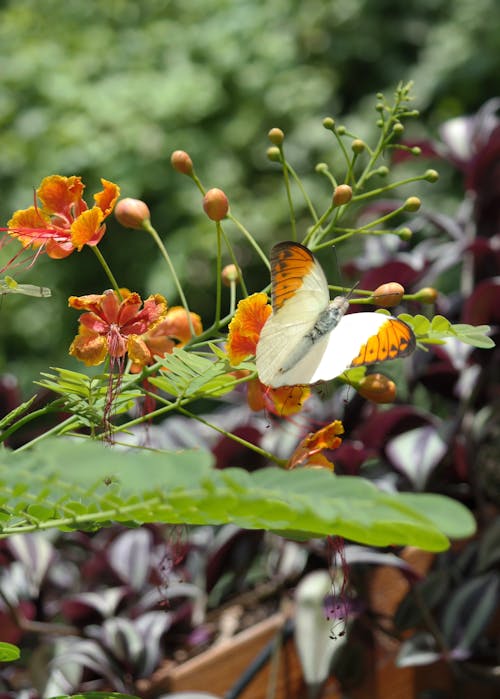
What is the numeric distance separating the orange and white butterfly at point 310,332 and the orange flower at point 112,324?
92mm

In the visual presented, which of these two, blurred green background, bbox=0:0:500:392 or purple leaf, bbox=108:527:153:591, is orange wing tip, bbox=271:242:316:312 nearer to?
purple leaf, bbox=108:527:153:591

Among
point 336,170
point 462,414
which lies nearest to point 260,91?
point 336,170

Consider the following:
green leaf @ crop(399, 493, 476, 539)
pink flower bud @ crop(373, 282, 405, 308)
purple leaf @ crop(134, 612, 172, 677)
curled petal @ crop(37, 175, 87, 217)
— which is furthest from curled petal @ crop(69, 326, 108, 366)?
purple leaf @ crop(134, 612, 172, 677)

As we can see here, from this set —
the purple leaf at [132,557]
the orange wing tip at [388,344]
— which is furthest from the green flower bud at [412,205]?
the purple leaf at [132,557]

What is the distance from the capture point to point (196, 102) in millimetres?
3213

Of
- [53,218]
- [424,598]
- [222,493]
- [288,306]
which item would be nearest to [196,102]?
[424,598]

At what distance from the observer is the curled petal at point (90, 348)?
0.69 m

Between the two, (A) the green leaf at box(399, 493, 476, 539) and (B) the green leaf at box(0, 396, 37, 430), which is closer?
(A) the green leaf at box(399, 493, 476, 539)

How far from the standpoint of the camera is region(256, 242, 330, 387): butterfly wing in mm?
647

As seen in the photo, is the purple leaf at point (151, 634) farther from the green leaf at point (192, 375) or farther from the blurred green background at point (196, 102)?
Answer: the blurred green background at point (196, 102)

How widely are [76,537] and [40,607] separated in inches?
7.8

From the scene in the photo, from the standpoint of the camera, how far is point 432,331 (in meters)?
0.69

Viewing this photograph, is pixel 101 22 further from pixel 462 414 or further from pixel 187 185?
pixel 462 414

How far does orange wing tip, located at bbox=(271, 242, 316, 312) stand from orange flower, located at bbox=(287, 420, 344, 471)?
100 millimetres
